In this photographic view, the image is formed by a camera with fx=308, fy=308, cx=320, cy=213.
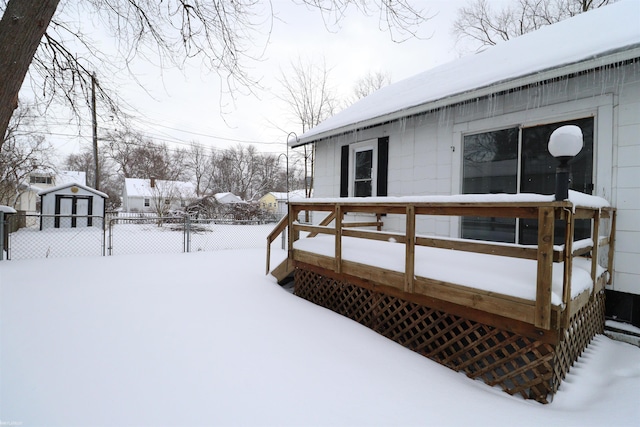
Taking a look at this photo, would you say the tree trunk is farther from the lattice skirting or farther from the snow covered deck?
the lattice skirting

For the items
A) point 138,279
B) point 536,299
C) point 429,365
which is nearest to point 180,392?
point 429,365

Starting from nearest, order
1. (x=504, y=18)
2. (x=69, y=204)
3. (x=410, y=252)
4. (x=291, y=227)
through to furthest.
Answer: (x=410, y=252)
(x=291, y=227)
(x=504, y=18)
(x=69, y=204)

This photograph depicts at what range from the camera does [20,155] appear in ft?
43.1

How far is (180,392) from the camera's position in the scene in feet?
7.09

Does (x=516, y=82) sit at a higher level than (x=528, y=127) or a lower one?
higher

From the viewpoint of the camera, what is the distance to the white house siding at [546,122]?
330 centimetres

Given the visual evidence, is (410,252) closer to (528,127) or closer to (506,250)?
(506,250)

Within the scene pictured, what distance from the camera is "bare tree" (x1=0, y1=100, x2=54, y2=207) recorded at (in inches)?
475

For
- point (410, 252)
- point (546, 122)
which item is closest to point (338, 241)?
point (410, 252)

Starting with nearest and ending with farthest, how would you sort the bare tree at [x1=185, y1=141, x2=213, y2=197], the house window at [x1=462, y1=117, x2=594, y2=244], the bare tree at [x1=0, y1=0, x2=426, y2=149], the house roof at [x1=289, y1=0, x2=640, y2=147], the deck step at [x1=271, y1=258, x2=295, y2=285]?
the house roof at [x1=289, y1=0, x2=640, y2=147], the house window at [x1=462, y1=117, x2=594, y2=244], the bare tree at [x1=0, y1=0, x2=426, y2=149], the deck step at [x1=271, y1=258, x2=295, y2=285], the bare tree at [x1=185, y1=141, x2=213, y2=197]

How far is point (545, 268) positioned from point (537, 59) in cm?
295

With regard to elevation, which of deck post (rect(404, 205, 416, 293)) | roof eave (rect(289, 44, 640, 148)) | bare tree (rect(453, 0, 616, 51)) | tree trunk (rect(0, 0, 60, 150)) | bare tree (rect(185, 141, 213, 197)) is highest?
bare tree (rect(453, 0, 616, 51))

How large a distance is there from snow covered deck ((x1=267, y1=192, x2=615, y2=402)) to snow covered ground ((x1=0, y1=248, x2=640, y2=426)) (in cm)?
24

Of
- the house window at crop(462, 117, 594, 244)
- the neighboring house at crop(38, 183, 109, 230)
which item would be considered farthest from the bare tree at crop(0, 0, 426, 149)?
the neighboring house at crop(38, 183, 109, 230)
